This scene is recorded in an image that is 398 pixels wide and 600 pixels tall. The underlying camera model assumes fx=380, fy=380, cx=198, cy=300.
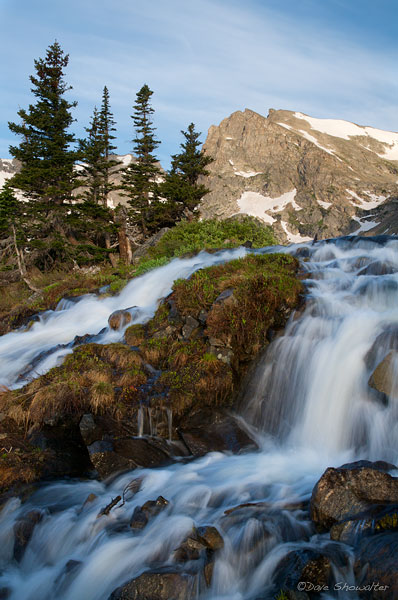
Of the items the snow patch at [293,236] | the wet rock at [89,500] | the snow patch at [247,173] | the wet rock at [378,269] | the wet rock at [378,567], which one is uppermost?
the snow patch at [247,173]

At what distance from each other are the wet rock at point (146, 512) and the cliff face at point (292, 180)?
132210 mm

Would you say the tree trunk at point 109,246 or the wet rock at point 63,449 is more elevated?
the tree trunk at point 109,246

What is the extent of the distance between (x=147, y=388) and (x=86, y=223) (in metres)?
17.5

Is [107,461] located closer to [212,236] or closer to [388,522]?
[388,522]

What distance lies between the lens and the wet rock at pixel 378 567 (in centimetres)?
311

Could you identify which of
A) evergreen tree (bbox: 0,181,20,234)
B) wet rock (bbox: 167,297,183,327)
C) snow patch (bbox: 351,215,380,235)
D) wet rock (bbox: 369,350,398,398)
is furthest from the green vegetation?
snow patch (bbox: 351,215,380,235)

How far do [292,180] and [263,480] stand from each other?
17788 centimetres

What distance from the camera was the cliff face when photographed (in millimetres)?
142375

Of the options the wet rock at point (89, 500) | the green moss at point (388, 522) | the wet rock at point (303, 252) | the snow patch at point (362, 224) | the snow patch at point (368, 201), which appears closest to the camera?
the green moss at point (388, 522)

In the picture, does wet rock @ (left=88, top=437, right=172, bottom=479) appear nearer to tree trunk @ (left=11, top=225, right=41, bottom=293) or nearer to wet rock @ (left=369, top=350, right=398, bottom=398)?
wet rock @ (left=369, top=350, right=398, bottom=398)

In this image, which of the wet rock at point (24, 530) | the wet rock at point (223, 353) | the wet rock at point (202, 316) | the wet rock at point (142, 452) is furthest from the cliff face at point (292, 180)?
the wet rock at point (24, 530)

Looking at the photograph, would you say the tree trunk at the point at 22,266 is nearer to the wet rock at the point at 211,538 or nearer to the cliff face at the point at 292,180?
the wet rock at the point at 211,538

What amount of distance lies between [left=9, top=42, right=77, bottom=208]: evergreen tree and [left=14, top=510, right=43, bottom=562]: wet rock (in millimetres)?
20360

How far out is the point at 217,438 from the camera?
6.92 meters
